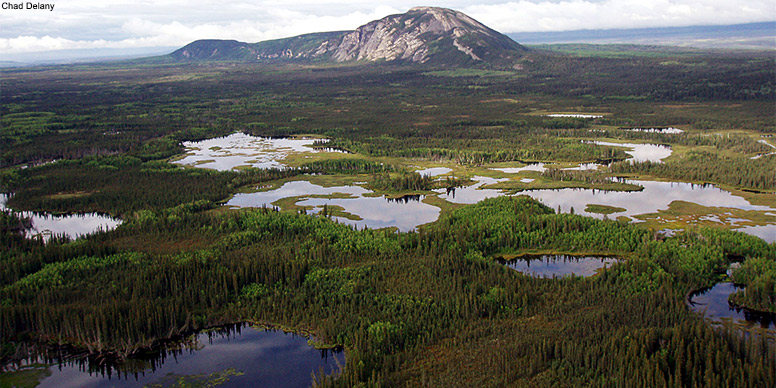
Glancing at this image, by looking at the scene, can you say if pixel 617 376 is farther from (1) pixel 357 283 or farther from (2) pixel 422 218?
(2) pixel 422 218

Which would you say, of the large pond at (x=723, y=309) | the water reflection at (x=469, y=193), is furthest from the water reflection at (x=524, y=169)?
the large pond at (x=723, y=309)

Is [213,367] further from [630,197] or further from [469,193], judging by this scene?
[630,197]

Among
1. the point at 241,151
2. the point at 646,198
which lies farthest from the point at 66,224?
the point at 646,198

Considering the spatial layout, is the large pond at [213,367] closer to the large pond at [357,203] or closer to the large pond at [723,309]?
the large pond at [723,309]

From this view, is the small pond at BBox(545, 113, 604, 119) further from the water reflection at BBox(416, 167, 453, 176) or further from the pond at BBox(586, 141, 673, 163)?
the water reflection at BBox(416, 167, 453, 176)

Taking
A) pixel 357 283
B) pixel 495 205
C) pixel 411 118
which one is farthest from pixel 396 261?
pixel 411 118

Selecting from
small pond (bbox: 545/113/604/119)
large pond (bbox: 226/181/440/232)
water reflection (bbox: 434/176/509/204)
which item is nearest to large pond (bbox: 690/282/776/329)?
large pond (bbox: 226/181/440/232)
